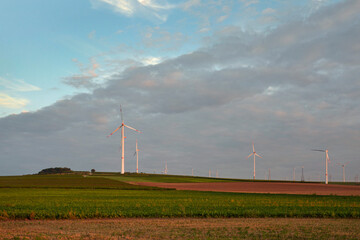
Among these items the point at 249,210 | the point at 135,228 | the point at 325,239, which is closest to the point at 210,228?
the point at 135,228

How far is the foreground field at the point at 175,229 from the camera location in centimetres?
2375

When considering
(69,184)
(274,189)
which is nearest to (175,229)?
(274,189)

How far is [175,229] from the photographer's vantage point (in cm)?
2706

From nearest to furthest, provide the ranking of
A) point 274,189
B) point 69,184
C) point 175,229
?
point 175,229 < point 274,189 < point 69,184

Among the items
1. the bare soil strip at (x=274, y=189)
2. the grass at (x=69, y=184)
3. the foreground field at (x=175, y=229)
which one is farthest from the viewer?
the grass at (x=69, y=184)

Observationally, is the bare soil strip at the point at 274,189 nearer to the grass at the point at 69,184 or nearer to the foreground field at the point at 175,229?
the grass at the point at 69,184

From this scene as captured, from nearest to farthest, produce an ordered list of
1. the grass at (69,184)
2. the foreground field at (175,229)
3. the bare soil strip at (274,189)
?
1. the foreground field at (175,229)
2. the bare soil strip at (274,189)
3. the grass at (69,184)

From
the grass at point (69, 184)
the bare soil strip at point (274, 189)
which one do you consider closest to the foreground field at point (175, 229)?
the bare soil strip at point (274, 189)

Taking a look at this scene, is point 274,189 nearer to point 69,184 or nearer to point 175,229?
point 69,184

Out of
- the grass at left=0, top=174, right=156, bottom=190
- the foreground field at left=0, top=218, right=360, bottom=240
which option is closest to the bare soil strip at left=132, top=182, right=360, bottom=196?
the grass at left=0, top=174, right=156, bottom=190

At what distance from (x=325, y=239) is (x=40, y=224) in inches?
947

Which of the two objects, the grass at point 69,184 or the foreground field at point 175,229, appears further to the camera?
the grass at point 69,184

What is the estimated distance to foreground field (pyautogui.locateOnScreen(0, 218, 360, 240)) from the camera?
77.9 ft

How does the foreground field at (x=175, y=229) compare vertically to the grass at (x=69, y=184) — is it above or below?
above
